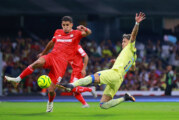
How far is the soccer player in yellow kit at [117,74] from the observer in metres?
8.92

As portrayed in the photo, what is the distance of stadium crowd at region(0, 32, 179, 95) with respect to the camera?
67.8 feet

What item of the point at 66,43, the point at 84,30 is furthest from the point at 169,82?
the point at 84,30

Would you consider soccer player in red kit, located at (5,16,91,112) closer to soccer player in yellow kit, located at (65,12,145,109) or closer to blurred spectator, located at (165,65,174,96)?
soccer player in yellow kit, located at (65,12,145,109)

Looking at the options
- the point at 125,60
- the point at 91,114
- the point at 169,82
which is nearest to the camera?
the point at 125,60

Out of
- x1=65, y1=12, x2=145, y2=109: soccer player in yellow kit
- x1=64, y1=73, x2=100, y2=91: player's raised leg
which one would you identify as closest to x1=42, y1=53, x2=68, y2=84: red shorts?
x1=65, y1=12, x2=145, y2=109: soccer player in yellow kit

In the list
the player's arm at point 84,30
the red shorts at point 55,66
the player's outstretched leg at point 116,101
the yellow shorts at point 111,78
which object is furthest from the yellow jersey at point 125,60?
the red shorts at point 55,66

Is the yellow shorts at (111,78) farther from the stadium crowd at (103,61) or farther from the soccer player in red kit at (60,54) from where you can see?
the stadium crowd at (103,61)

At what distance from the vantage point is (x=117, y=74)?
9.12 meters

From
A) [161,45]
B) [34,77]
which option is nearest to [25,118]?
[34,77]

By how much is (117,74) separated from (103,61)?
13604 millimetres

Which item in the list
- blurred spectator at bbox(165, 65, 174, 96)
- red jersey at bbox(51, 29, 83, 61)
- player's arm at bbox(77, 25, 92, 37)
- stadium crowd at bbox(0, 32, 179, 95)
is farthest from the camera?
stadium crowd at bbox(0, 32, 179, 95)

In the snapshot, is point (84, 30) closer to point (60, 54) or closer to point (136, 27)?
point (60, 54)

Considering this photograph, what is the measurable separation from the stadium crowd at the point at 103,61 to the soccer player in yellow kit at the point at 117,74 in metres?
11.2

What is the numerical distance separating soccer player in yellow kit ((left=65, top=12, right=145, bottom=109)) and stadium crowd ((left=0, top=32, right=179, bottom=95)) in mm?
11239
